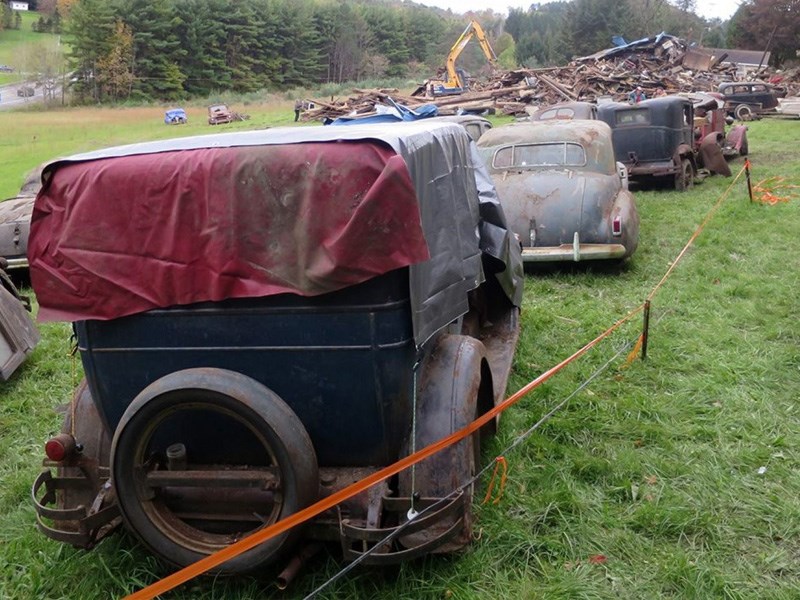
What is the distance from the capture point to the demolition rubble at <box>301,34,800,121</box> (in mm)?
30391

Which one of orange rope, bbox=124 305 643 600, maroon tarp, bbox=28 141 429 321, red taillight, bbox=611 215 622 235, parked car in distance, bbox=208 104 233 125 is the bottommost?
parked car in distance, bbox=208 104 233 125

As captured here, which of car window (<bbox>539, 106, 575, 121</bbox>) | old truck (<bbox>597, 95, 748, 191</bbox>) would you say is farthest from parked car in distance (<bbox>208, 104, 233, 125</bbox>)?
old truck (<bbox>597, 95, 748, 191</bbox>)

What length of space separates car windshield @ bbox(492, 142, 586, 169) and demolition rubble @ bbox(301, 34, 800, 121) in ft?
59.3

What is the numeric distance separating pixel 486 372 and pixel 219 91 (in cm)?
5691

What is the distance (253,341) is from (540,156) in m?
6.53

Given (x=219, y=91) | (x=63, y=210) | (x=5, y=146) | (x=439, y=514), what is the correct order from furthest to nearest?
1. (x=219, y=91)
2. (x=5, y=146)
3. (x=63, y=210)
4. (x=439, y=514)

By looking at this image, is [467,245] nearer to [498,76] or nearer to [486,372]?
[486,372]

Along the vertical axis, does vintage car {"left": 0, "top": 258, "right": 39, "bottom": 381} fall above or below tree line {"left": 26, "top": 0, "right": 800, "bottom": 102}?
below

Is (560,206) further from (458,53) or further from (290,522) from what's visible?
(458,53)

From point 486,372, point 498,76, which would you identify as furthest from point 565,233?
point 498,76

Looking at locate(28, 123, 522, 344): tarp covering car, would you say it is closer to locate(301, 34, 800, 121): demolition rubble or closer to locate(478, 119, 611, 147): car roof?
locate(478, 119, 611, 147): car roof

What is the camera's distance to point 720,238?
9.31 meters

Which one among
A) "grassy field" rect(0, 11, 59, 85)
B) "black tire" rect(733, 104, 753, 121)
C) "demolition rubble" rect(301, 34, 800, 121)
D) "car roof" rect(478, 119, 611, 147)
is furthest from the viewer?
"grassy field" rect(0, 11, 59, 85)

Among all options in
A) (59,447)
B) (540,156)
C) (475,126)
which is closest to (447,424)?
(59,447)
